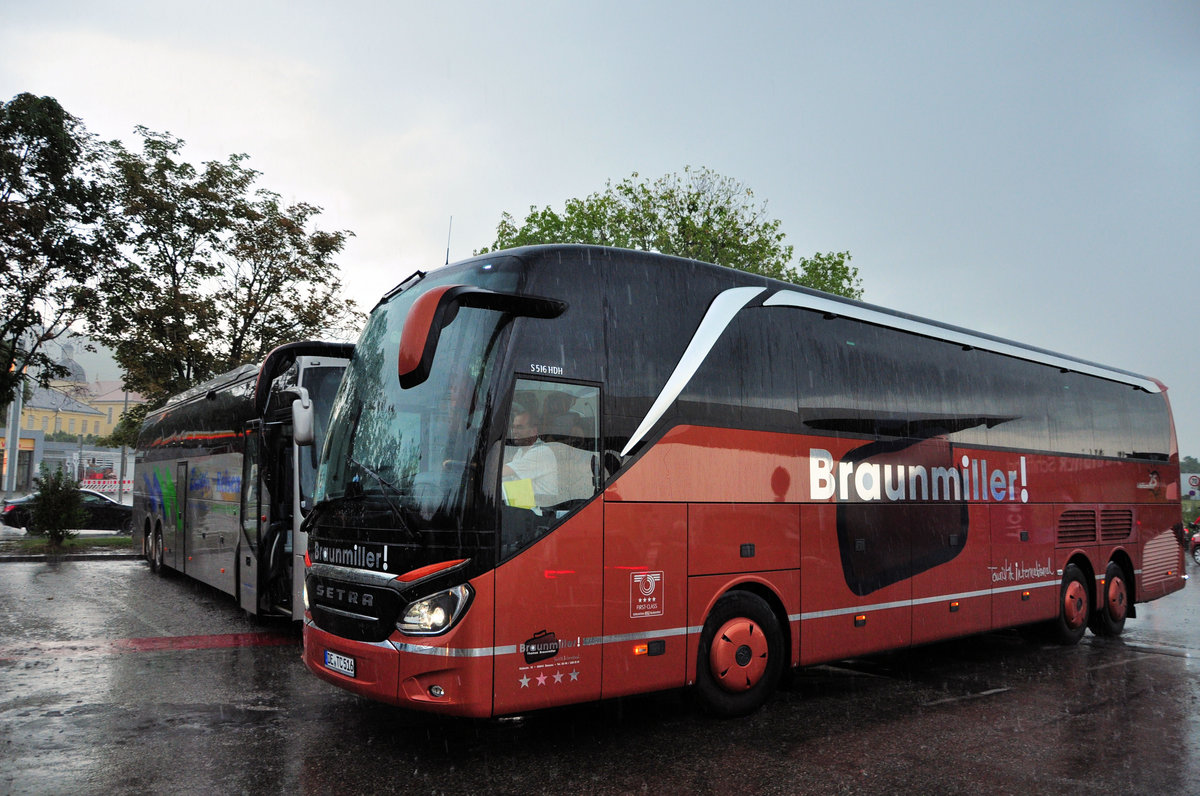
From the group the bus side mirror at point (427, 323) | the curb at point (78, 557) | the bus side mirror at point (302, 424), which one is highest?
the bus side mirror at point (427, 323)

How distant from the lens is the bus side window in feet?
18.2

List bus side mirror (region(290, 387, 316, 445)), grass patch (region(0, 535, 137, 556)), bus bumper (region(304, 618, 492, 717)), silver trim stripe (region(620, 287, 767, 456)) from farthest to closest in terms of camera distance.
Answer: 1. grass patch (region(0, 535, 137, 556))
2. bus side mirror (region(290, 387, 316, 445))
3. silver trim stripe (region(620, 287, 767, 456))
4. bus bumper (region(304, 618, 492, 717))

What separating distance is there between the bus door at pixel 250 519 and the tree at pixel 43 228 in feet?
37.5

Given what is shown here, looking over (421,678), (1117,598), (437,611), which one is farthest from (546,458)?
(1117,598)

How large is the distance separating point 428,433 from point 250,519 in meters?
6.49

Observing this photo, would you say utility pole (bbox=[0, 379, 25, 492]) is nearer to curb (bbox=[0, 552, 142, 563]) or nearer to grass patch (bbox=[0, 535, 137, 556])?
grass patch (bbox=[0, 535, 137, 556])

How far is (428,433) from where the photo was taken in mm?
5656

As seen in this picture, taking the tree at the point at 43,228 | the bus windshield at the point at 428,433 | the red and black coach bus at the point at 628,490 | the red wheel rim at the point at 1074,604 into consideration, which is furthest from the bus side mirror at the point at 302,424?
the tree at the point at 43,228

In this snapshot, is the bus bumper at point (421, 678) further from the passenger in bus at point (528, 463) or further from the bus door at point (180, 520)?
the bus door at point (180, 520)

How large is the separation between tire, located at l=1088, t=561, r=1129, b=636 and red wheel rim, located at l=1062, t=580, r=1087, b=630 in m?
0.49

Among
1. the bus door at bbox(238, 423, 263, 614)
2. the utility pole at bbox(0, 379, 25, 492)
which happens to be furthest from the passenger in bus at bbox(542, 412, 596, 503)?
the utility pole at bbox(0, 379, 25, 492)

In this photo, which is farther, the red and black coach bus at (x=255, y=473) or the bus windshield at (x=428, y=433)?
the red and black coach bus at (x=255, y=473)

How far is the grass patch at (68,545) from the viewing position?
21.4 m

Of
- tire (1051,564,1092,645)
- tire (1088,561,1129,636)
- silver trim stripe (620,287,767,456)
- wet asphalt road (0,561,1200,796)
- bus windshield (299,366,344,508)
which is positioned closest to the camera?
wet asphalt road (0,561,1200,796)
